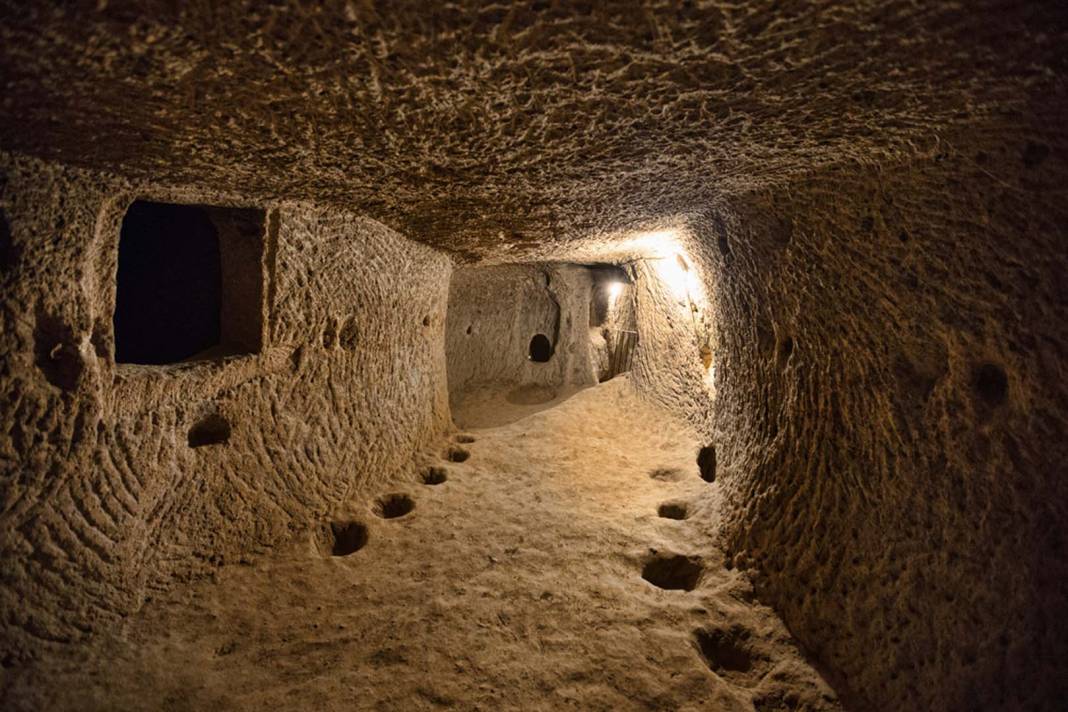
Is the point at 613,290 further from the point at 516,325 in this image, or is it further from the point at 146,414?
the point at 146,414

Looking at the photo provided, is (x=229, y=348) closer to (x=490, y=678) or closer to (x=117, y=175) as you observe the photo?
(x=117, y=175)

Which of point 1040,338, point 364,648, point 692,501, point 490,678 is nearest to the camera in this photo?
point 1040,338

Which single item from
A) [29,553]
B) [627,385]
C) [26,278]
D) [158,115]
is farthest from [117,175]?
[627,385]

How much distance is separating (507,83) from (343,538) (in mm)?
2417

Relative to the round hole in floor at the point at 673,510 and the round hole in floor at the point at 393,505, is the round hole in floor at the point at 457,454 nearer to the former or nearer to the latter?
the round hole in floor at the point at 393,505

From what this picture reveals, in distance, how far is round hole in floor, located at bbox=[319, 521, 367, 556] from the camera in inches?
105

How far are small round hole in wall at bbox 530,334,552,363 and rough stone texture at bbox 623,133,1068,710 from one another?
500cm

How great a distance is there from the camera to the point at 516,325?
6902 millimetres

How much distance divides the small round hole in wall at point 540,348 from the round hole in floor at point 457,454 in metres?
3.26

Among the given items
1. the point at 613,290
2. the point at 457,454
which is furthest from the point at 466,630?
the point at 613,290

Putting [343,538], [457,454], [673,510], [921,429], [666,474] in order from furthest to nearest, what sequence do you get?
[457,454], [666,474], [673,510], [343,538], [921,429]

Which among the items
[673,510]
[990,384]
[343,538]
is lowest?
[343,538]

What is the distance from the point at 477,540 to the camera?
2.59 metres

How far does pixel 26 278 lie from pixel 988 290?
271 centimetres
